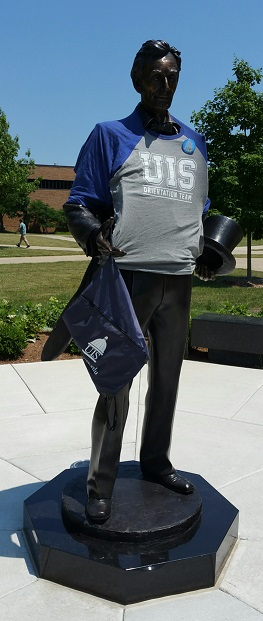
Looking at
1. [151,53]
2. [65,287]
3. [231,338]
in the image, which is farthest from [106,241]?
[65,287]

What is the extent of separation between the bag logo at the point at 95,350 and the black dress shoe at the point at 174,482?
2.99 feet

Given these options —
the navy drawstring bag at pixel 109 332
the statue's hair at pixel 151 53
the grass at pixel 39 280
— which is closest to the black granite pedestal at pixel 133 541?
the navy drawstring bag at pixel 109 332

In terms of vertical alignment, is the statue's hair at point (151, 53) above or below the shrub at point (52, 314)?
above

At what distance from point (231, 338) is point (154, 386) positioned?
391 cm

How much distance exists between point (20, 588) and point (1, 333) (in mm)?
4599

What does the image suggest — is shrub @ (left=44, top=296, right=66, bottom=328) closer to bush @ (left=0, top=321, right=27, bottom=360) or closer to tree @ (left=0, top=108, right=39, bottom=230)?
bush @ (left=0, top=321, right=27, bottom=360)

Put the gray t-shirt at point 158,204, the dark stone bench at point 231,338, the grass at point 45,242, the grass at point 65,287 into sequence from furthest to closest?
1. the grass at point 45,242
2. the grass at point 65,287
3. the dark stone bench at point 231,338
4. the gray t-shirt at point 158,204

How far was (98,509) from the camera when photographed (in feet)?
9.41

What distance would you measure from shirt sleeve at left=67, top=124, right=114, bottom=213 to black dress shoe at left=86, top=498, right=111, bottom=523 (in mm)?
1320

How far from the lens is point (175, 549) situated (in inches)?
110

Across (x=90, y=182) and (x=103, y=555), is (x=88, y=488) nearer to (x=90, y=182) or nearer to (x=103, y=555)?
(x=103, y=555)

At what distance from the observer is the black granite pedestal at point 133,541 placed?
8.76 feet

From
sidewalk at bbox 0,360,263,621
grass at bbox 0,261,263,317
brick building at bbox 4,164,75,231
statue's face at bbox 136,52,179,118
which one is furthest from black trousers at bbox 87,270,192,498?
brick building at bbox 4,164,75,231

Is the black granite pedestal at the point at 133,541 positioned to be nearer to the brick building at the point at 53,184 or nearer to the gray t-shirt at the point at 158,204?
the gray t-shirt at the point at 158,204
